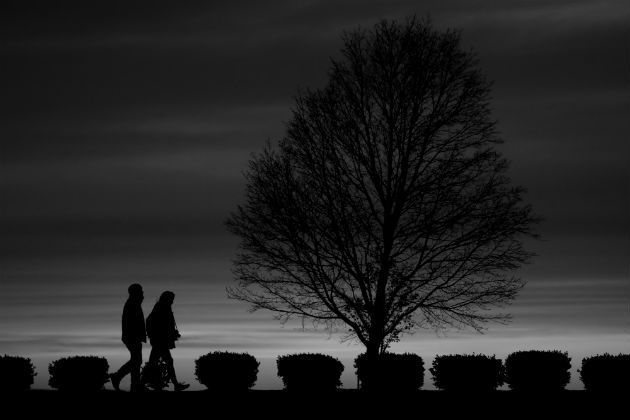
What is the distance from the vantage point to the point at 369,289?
27.4 meters

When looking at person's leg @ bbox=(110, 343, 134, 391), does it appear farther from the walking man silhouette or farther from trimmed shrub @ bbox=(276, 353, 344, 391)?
trimmed shrub @ bbox=(276, 353, 344, 391)

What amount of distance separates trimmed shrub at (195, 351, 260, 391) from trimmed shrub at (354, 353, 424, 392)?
10.6 ft

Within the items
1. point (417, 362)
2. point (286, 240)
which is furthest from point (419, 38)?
point (417, 362)

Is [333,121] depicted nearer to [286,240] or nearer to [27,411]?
[286,240]

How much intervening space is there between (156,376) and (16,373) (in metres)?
3.35

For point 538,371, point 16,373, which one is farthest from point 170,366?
point 538,371

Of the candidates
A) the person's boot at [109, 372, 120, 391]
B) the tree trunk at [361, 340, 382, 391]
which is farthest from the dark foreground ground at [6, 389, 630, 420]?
the tree trunk at [361, 340, 382, 391]

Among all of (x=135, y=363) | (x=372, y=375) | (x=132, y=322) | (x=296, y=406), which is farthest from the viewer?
(x=372, y=375)

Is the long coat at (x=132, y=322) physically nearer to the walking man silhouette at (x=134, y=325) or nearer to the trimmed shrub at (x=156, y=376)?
the walking man silhouette at (x=134, y=325)

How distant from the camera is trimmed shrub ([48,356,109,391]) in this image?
23.2 meters

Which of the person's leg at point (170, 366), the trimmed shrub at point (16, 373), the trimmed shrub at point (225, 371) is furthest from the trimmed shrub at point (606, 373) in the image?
the trimmed shrub at point (16, 373)

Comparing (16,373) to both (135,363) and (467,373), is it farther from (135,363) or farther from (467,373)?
(467,373)

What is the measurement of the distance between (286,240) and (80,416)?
1131 cm

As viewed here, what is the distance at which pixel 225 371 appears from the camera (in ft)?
78.5
